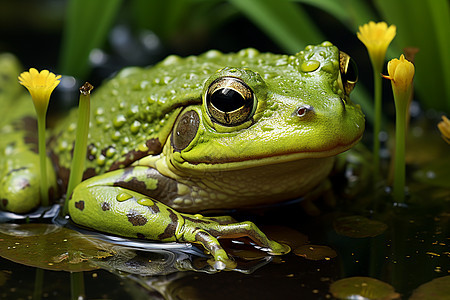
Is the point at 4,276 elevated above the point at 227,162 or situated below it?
below

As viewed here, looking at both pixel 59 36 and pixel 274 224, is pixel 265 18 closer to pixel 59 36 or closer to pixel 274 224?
pixel 274 224

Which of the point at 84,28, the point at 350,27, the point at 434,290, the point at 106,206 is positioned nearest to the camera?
the point at 434,290

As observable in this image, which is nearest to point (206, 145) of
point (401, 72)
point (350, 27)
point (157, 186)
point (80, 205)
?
point (157, 186)

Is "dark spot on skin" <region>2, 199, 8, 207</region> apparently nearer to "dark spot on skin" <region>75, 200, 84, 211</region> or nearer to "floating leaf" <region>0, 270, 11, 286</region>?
"dark spot on skin" <region>75, 200, 84, 211</region>

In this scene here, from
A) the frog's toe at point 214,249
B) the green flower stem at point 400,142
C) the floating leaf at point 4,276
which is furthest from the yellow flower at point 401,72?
the floating leaf at point 4,276

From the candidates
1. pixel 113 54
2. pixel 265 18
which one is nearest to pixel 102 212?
pixel 265 18

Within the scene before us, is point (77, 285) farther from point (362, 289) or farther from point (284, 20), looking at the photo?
point (284, 20)

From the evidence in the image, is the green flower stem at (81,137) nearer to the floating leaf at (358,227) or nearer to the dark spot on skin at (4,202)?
the dark spot on skin at (4,202)
